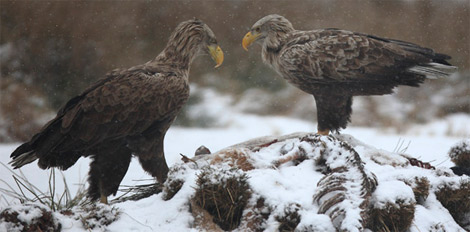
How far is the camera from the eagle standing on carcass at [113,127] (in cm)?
446

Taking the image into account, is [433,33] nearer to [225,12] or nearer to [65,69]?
[225,12]

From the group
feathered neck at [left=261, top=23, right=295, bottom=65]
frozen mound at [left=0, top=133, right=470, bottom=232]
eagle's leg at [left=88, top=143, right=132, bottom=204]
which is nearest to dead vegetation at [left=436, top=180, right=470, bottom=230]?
frozen mound at [left=0, top=133, right=470, bottom=232]

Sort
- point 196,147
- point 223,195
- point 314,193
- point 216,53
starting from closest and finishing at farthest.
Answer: point 223,195 → point 314,193 → point 216,53 → point 196,147

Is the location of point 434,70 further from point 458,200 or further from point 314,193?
point 314,193

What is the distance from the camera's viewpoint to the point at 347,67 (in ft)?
18.7

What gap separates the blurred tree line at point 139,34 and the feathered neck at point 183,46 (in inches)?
186

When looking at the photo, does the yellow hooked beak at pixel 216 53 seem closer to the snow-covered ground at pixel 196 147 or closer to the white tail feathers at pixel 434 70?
the snow-covered ground at pixel 196 147

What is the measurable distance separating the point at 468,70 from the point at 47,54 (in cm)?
955

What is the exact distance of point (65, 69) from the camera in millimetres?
10727

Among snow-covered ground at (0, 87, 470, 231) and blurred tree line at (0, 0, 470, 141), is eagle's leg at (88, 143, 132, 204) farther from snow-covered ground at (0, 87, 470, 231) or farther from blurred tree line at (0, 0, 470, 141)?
blurred tree line at (0, 0, 470, 141)

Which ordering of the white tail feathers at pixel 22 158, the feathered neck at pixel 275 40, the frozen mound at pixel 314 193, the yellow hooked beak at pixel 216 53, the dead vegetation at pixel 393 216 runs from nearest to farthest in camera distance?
the frozen mound at pixel 314 193 → the dead vegetation at pixel 393 216 → the white tail feathers at pixel 22 158 → the yellow hooked beak at pixel 216 53 → the feathered neck at pixel 275 40

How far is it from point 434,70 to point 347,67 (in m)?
0.93

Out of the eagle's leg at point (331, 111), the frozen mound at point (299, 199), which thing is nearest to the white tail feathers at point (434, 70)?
the eagle's leg at point (331, 111)

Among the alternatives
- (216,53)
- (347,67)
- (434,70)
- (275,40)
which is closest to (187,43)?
(216,53)
